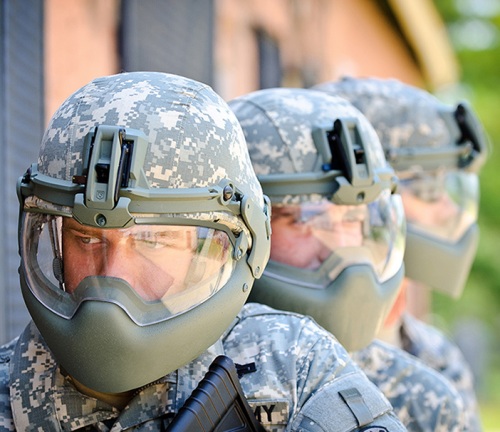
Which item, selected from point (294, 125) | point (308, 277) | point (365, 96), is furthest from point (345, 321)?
point (365, 96)

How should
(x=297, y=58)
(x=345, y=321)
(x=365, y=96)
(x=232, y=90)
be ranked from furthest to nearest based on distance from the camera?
(x=297, y=58) < (x=232, y=90) < (x=365, y=96) < (x=345, y=321)

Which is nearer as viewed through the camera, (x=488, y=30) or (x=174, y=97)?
(x=174, y=97)

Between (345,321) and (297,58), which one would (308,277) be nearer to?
(345,321)

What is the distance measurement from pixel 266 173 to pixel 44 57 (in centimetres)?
185

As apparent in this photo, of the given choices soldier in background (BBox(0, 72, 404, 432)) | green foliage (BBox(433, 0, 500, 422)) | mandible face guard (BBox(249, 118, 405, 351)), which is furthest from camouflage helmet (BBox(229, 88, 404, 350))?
green foliage (BBox(433, 0, 500, 422))

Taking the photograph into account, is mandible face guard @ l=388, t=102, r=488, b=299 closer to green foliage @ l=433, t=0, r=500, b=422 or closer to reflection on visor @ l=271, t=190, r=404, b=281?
reflection on visor @ l=271, t=190, r=404, b=281

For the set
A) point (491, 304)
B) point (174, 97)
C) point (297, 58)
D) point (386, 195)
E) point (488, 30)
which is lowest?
point (491, 304)

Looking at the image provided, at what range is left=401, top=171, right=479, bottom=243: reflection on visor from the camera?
162 inches

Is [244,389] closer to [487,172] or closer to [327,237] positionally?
[327,237]

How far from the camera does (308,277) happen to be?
2.90 meters

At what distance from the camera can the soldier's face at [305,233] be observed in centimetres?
294

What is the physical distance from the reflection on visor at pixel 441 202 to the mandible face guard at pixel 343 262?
1.09 metres

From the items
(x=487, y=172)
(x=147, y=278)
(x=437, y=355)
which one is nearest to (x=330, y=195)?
(x=147, y=278)

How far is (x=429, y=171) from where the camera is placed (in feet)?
13.5
